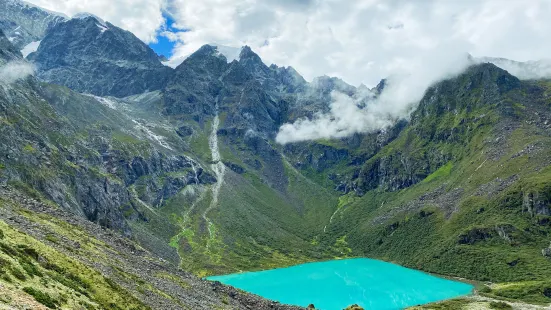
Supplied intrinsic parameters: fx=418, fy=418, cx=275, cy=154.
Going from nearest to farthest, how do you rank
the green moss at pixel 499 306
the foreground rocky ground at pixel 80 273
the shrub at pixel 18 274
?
the shrub at pixel 18 274
the foreground rocky ground at pixel 80 273
the green moss at pixel 499 306

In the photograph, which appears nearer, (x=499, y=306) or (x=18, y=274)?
(x=18, y=274)

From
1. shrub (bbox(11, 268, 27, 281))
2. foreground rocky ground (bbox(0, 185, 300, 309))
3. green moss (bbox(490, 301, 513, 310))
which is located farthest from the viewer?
green moss (bbox(490, 301, 513, 310))

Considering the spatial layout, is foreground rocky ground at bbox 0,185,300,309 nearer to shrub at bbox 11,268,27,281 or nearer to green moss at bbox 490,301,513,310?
shrub at bbox 11,268,27,281

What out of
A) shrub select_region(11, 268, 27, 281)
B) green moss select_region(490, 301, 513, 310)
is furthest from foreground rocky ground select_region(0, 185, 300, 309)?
green moss select_region(490, 301, 513, 310)

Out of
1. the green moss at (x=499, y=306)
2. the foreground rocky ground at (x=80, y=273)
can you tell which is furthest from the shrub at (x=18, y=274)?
the green moss at (x=499, y=306)

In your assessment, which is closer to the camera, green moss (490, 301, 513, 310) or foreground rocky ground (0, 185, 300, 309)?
foreground rocky ground (0, 185, 300, 309)

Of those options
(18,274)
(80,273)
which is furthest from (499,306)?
(18,274)

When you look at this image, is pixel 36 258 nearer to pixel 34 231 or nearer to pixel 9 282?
pixel 9 282

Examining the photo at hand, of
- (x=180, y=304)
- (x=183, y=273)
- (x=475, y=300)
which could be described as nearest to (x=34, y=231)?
(x=180, y=304)

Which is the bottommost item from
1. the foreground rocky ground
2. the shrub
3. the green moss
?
the shrub

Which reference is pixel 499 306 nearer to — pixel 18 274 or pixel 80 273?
pixel 80 273

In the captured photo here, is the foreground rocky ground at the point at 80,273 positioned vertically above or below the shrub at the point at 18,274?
above

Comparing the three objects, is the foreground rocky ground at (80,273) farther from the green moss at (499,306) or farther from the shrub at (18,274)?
the green moss at (499,306)
